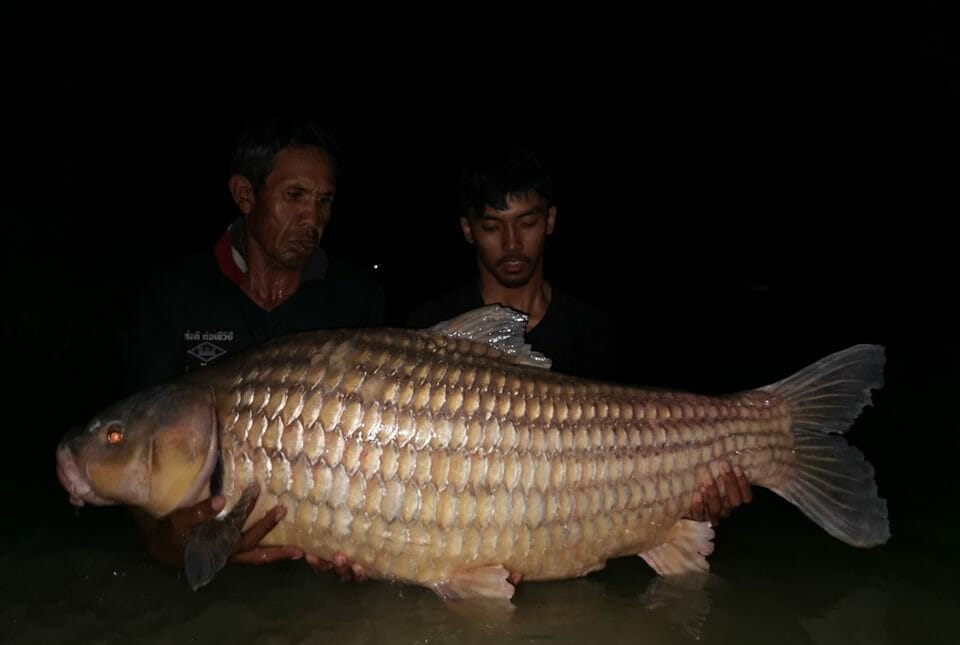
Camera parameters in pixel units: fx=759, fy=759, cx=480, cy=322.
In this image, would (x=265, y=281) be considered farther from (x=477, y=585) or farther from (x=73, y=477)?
(x=477, y=585)

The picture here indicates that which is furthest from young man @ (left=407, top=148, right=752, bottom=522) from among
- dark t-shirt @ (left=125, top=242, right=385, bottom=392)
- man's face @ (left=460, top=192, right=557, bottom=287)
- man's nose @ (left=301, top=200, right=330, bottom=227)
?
man's nose @ (left=301, top=200, right=330, bottom=227)

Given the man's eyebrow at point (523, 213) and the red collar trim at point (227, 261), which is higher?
the man's eyebrow at point (523, 213)

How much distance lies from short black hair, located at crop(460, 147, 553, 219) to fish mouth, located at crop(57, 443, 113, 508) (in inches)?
83.8

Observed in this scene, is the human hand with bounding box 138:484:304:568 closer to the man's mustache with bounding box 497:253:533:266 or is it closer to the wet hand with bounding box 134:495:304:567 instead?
the wet hand with bounding box 134:495:304:567

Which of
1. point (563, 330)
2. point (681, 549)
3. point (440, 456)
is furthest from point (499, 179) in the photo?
point (681, 549)

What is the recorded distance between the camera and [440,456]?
94.0 inches

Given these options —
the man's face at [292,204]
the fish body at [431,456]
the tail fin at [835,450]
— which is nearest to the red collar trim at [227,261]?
the man's face at [292,204]

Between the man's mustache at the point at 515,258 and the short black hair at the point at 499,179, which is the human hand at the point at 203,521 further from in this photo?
the short black hair at the point at 499,179

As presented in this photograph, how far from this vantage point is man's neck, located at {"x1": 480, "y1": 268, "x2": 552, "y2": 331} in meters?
3.94

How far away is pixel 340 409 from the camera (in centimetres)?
241

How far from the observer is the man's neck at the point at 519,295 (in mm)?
3941

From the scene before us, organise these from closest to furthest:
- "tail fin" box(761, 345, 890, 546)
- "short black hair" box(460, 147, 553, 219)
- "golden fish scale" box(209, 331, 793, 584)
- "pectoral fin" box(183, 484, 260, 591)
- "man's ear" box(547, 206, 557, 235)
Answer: "pectoral fin" box(183, 484, 260, 591) < "golden fish scale" box(209, 331, 793, 584) < "tail fin" box(761, 345, 890, 546) < "short black hair" box(460, 147, 553, 219) < "man's ear" box(547, 206, 557, 235)

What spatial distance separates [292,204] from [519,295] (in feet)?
4.03

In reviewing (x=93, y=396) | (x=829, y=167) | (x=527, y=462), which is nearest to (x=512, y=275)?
(x=527, y=462)
